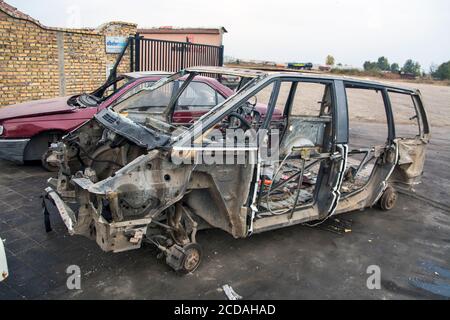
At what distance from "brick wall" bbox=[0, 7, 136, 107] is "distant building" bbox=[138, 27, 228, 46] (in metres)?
6.94

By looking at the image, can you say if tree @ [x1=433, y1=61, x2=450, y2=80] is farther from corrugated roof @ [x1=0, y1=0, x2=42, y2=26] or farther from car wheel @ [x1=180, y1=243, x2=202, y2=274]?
car wheel @ [x1=180, y1=243, x2=202, y2=274]

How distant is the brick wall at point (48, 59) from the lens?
28.8ft

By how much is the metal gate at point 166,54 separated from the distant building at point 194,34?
398cm

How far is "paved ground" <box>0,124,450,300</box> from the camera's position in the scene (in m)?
3.35

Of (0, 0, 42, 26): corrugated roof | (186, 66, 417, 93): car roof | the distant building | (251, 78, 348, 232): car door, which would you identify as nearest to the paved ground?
(251, 78, 348, 232): car door

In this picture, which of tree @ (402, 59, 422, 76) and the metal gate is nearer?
the metal gate

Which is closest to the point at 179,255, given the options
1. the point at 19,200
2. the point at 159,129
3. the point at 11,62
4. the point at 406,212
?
the point at 159,129

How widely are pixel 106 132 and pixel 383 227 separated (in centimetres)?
375

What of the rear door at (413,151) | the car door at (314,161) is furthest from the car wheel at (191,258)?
the rear door at (413,151)

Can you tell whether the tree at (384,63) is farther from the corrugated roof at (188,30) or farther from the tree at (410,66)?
the corrugated roof at (188,30)

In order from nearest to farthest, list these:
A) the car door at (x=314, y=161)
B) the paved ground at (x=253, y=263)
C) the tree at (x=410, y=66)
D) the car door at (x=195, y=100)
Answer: the paved ground at (x=253, y=263) → the car door at (x=314, y=161) → the car door at (x=195, y=100) → the tree at (x=410, y=66)

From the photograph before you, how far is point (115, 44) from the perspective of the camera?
1091 cm

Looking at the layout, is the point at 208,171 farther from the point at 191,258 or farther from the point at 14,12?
the point at 14,12

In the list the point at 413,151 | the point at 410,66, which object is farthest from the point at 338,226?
the point at 410,66
